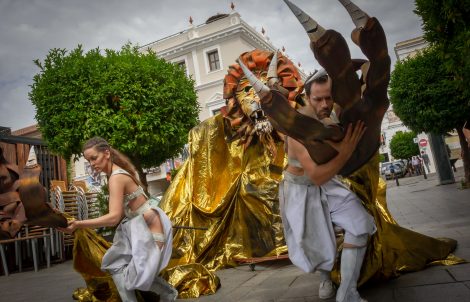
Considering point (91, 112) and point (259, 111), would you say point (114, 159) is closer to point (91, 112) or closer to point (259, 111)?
point (259, 111)

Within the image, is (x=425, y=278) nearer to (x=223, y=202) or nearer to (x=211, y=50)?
(x=223, y=202)

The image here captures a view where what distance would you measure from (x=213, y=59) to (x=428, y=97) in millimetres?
18608

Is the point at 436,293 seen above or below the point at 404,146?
below

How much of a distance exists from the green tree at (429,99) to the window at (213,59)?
16816mm

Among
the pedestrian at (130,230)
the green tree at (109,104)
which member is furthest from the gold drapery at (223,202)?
the green tree at (109,104)

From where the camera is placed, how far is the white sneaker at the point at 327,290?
9.75 feet

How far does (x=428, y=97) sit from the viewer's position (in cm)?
1281

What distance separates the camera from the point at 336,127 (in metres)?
2.05

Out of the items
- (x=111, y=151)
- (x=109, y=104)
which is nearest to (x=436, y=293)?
(x=111, y=151)

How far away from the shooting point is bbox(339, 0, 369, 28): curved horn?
180 cm

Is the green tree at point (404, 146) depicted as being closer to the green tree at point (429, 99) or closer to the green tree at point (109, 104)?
the green tree at point (429, 99)

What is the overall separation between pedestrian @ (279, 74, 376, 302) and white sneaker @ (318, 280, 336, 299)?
42 cm

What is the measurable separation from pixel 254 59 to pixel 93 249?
3330 mm

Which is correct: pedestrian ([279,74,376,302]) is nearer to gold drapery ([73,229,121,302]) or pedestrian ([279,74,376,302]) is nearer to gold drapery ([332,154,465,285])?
gold drapery ([332,154,465,285])
